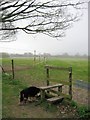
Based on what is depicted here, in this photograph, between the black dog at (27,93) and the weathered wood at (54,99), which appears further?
Answer: the black dog at (27,93)

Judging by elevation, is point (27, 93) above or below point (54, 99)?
above

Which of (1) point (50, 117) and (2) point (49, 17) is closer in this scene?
A: (1) point (50, 117)

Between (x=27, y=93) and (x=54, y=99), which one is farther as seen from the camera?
(x=27, y=93)

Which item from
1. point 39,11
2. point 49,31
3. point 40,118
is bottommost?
point 40,118

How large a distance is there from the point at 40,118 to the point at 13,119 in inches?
31.8

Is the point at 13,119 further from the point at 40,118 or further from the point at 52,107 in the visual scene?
the point at 52,107

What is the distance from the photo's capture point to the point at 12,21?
944cm

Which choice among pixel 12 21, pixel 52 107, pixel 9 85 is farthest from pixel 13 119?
pixel 9 85

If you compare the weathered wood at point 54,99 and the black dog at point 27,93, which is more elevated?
the black dog at point 27,93

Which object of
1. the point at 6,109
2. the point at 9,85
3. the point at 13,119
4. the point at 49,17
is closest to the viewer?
the point at 13,119

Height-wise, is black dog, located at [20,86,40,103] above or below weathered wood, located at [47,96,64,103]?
above

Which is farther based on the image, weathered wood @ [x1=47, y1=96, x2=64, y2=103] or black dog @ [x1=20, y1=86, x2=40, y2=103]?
black dog @ [x1=20, y1=86, x2=40, y2=103]

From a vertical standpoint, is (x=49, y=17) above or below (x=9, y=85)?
above

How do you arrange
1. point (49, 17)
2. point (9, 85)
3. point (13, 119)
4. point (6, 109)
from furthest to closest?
1. point (9, 85)
2. point (49, 17)
3. point (6, 109)
4. point (13, 119)
